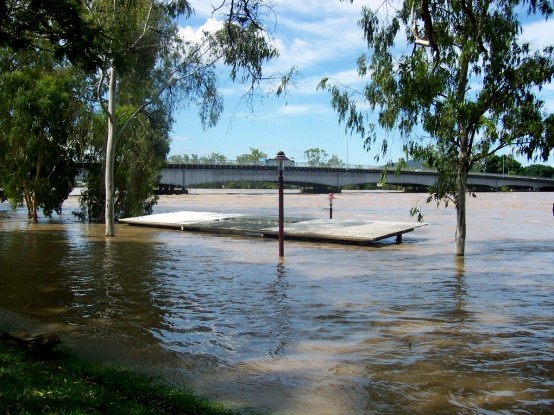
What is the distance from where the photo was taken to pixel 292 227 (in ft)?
79.0

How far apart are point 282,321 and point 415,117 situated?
836cm

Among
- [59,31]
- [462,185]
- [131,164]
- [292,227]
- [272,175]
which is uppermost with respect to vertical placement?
[59,31]

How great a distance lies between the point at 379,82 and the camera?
15.1m

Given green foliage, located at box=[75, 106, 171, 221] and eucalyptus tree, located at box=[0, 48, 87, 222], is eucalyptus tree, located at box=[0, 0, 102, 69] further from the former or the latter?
eucalyptus tree, located at box=[0, 48, 87, 222]

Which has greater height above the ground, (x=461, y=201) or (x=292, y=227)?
(x=461, y=201)

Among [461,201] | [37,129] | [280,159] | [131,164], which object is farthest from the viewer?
[131,164]

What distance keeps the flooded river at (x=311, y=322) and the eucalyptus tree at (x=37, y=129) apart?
10248 millimetres

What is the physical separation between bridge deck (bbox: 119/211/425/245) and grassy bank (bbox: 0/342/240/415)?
49.7 ft

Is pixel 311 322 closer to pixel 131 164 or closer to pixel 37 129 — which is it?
pixel 131 164

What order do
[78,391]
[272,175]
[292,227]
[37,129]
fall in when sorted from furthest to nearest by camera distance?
[272,175]
[37,129]
[292,227]
[78,391]

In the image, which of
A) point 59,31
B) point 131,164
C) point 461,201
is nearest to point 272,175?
point 131,164

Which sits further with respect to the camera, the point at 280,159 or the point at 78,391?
the point at 280,159

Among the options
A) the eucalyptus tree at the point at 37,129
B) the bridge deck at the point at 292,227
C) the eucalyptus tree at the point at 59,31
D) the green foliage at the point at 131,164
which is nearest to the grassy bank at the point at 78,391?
the eucalyptus tree at the point at 59,31

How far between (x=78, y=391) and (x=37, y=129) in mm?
24863
